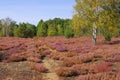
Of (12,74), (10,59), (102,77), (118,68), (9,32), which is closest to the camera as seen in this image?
(102,77)

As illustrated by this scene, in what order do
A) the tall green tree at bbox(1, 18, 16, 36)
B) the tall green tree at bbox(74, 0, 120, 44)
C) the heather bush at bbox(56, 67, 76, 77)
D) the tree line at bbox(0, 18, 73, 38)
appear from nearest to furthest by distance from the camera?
the heather bush at bbox(56, 67, 76, 77) → the tall green tree at bbox(74, 0, 120, 44) → the tree line at bbox(0, 18, 73, 38) → the tall green tree at bbox(1, 18, 16, 36)

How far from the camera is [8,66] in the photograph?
2428 centimetres

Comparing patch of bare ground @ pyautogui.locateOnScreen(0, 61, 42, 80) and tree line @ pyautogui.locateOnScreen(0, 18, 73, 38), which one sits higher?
tree line @ pyautogui.locateOnScreen(0, 18, 73, 38)

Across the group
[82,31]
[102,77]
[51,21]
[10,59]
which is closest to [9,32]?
[51,21]

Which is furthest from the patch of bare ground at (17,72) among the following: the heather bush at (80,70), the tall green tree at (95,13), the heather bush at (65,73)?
the tall green tree at (95,13)

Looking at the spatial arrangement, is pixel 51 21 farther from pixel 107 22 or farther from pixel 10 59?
pixel 10 59

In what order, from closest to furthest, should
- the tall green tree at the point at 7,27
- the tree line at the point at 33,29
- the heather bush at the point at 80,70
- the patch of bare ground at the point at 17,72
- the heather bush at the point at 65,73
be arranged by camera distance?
the patch of bare ground at the point at 17,72
the heather bush at the point at 65,73
the heather bush at the point at 80,70
the tree line at the point at 33,29
the tall green tree at the point at 7,27

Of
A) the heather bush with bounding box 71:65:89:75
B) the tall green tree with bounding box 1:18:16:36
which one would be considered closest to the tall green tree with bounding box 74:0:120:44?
the heather bush with bounding box 71:65:89:75

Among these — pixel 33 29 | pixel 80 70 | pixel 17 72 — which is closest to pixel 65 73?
pixel 80 70

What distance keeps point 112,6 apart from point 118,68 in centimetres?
3714

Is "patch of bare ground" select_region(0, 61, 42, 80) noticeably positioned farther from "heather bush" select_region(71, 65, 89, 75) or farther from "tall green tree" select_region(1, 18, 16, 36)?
"tall green tree" select_region(1, 18, 16, 36)

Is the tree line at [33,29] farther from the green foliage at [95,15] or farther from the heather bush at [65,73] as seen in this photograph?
the heather bush at [65,73]

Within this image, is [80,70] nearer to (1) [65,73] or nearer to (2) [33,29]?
(1) [65,73]

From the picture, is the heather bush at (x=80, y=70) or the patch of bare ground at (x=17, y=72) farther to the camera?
the heather bush at (x=80, y=70)
